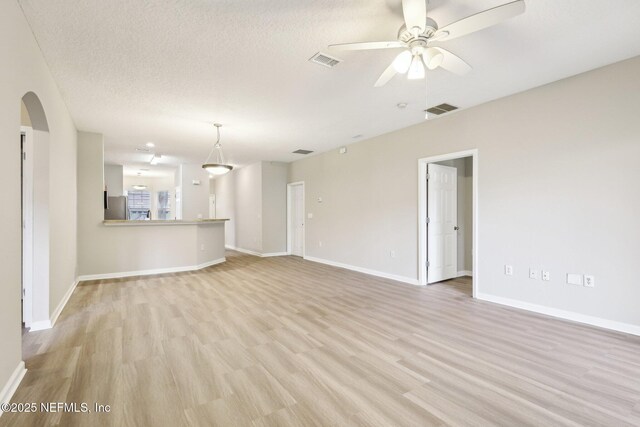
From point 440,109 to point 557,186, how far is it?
1.78m

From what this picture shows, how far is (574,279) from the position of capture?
3227 mm

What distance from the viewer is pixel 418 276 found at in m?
4.95

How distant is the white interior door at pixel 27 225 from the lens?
9.66 feet

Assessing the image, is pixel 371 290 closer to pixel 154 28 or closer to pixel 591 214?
pixel 591 214

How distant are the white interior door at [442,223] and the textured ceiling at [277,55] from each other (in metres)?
1.20

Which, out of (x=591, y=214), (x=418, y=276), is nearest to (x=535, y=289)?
(x=591, y=214)

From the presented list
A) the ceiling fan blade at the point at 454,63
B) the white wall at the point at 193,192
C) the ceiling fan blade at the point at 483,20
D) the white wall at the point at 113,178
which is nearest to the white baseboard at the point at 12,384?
the ceiling fan blade at the point at 483,20

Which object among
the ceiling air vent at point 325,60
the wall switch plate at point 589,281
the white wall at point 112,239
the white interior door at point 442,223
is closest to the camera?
the ceiling air vent at point 325,60

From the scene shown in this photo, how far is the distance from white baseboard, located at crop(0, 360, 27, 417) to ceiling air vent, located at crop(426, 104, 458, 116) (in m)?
5.00

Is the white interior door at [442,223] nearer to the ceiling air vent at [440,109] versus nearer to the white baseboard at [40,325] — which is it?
the ceiling air vent at [440,109]

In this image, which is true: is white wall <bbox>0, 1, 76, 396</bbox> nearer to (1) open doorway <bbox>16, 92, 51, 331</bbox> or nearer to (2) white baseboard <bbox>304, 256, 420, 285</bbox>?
(1) open doorway <bbox>16, 92, 51, 331</bbox>

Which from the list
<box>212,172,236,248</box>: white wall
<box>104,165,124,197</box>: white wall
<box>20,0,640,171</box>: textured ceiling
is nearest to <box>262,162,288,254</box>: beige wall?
<box>212,172,236,248</box>: white wall

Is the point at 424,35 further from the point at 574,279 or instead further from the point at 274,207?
the point at 274,207

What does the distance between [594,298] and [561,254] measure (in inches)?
20.2
